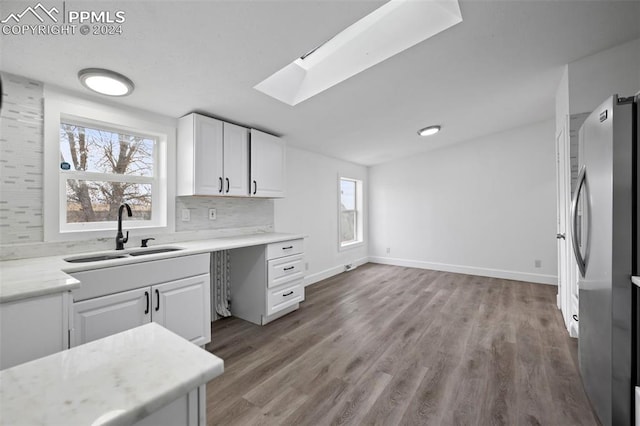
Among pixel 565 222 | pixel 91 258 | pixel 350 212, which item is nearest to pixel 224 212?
pixel 91 258

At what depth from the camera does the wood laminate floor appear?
1.71 metres

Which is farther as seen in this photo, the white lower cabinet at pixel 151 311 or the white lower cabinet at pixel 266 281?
the white lower cabinet at pixel 266 281

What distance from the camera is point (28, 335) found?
4.15ft

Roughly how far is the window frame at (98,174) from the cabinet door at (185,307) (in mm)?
698

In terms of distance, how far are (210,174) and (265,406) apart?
6.40ft

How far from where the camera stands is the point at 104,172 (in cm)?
242

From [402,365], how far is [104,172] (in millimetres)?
2884

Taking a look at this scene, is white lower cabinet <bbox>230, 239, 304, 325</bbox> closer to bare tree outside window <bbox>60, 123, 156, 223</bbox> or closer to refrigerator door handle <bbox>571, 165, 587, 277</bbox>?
bare tree outside window <bbox>60, 123, 156, 223</bbox>

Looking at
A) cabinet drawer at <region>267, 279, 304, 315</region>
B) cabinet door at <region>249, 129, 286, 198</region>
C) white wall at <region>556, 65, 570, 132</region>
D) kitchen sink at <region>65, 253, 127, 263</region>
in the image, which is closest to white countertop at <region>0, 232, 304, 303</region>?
kitchen sink at <region>65, 253, 127, 263</region>

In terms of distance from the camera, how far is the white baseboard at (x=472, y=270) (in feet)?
14.2

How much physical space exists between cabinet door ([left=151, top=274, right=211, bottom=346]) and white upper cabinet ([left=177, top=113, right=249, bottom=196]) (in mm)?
845

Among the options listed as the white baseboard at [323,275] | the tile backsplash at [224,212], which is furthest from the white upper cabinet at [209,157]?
the white baseboard at [323,275]

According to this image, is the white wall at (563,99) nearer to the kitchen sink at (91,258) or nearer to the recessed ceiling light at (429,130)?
the recessed ceiling light at (429,130)

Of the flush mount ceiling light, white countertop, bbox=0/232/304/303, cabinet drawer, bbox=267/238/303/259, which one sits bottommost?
cabinet drawer, bbox=267/238/303/259
